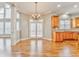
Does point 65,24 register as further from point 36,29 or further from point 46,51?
point 46,51


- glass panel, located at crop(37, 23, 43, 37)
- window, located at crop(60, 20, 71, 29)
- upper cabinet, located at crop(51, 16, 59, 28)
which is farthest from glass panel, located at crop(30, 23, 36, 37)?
upper cabinet, located at crop(51, 16, 59, 28)

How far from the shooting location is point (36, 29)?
17.3 metres

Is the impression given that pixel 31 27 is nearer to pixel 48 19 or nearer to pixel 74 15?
pixel 48 19

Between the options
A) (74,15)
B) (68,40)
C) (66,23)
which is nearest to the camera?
(68,40)

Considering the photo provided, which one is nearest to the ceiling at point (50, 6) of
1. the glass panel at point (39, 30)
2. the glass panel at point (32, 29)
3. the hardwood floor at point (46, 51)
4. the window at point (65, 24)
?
the window at point (65, 24)

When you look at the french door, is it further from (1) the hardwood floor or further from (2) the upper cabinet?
(1) the hardwood floor

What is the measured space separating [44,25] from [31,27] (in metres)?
1.43

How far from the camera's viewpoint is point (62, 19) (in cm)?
1508

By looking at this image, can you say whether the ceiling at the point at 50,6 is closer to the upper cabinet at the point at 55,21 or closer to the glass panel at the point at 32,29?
the upper cabinet at the point at 55,21

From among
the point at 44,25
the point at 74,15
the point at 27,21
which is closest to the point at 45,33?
the point at 44,25

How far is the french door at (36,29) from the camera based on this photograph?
16.9 m

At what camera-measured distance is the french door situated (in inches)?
667

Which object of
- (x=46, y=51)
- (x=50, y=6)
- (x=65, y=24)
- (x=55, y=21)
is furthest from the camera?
(x=65, y=24)

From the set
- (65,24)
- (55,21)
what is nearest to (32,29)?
(65,24)
